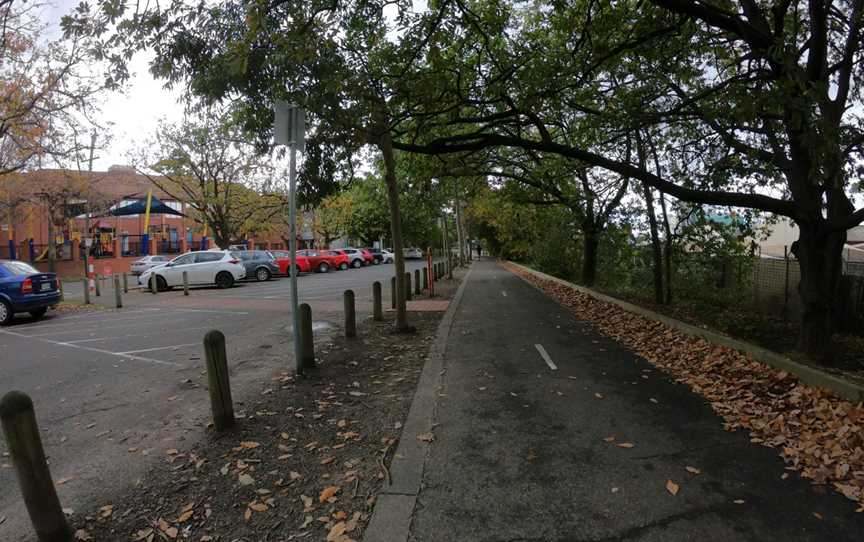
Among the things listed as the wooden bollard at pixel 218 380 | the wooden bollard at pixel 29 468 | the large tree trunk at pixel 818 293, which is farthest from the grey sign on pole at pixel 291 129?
the large tree trunk at pixel 818 293

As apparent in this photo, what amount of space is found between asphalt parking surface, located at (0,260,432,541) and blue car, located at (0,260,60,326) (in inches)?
15.7

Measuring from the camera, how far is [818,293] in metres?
7.05

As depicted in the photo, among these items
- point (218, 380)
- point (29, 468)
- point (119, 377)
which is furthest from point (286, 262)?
point (29, 468)

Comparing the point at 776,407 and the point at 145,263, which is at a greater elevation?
the point at 145,263

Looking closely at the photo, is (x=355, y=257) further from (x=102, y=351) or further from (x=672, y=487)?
(x=672, y=487)

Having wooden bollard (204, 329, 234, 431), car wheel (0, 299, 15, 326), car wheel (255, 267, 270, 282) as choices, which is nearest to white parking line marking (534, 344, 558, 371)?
wooden bollard (204, 329, 234, 431)

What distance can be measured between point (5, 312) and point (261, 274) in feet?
42.4

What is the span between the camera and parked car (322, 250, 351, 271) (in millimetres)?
35625

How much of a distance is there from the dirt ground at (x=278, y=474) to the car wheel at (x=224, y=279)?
16091mm

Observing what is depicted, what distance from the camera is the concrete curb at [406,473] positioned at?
303cm

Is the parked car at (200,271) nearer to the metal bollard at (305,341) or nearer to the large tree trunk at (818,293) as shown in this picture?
the metal bollard at (305,341)

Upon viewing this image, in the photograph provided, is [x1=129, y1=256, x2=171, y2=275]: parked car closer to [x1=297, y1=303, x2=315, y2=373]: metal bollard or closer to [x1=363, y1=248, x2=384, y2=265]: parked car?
[x1=363, y1=248, x2=384, y2=265]: parked car

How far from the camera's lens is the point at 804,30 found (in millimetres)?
8594

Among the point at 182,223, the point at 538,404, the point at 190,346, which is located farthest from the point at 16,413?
the point at 182,223
